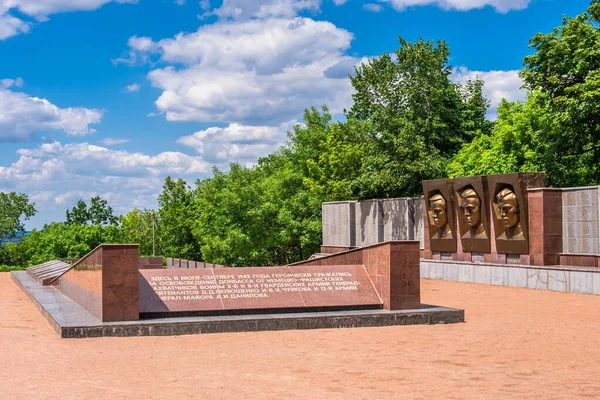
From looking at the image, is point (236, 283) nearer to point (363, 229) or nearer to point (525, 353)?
point (525, 353)

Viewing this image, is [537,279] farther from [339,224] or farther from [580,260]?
[339,224]

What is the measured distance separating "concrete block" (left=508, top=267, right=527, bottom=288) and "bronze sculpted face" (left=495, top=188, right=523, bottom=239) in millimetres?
1189

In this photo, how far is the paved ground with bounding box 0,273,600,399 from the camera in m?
8.39

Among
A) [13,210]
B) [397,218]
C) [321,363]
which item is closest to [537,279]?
[397,218]

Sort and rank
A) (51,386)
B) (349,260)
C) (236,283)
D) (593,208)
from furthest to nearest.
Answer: (593,208), (349,260), (236,283), (51,386)

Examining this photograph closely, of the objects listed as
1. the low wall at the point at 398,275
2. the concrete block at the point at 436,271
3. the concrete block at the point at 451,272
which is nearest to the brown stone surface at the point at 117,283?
the low wall at the point at 398,275

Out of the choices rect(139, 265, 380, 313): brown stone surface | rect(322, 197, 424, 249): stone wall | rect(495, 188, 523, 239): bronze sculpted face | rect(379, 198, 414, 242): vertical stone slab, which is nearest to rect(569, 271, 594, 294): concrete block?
rect(495, 188, 523, 239): bronze sculpted face

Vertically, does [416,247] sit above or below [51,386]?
above

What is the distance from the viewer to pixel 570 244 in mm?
23047

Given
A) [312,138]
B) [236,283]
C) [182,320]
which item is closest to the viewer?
[182,320]

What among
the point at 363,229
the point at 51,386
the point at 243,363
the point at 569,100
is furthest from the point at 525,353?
the point at 363,229

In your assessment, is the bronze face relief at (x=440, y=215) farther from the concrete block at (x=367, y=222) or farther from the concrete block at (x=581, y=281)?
the concrete block at (x=581, y=281)

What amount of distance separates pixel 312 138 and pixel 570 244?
31.7 metres

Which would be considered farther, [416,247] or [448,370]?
[416,247]
